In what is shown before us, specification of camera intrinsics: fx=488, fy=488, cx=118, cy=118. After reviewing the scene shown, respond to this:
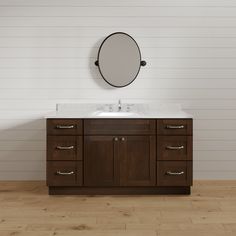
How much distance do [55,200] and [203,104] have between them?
5.86 ft

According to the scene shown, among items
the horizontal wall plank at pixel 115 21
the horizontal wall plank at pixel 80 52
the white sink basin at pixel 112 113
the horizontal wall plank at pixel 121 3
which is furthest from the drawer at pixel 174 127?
the horizontal wall plank at pixel 121 3

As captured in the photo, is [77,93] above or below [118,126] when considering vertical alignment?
above

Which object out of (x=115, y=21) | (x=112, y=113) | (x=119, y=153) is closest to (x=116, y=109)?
(x=112, y=113)

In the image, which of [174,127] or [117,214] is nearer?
[117,214]

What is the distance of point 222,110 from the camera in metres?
4.93

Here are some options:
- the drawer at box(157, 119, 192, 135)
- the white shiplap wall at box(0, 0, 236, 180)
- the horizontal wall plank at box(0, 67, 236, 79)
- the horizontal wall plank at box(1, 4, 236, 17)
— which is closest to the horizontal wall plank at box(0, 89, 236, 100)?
the white shiplap wall at box(0, 0, 236, 180)

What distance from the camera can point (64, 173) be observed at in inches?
172

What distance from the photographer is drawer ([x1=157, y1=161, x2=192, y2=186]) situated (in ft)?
14.3

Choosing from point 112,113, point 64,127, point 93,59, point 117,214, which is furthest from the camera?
point 93,59

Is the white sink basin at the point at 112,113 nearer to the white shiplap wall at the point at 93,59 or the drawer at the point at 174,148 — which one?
the white shiplap wall at the point at 93,59

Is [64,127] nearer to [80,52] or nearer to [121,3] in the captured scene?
[80,52]

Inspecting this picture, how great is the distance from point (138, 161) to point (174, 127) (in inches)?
17.4

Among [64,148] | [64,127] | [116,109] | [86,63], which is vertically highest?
[86,63]

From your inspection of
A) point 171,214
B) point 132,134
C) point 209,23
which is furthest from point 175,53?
point 171,214
